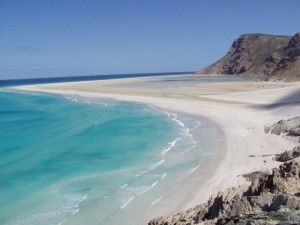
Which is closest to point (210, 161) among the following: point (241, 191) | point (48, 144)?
point (241, 191)

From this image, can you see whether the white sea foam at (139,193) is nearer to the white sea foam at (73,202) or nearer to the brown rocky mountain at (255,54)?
the white sea foam at (73,202)

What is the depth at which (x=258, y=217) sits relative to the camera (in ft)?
23.7

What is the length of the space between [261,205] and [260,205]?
0.07ft

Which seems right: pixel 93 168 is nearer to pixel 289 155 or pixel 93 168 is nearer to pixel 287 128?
pixel 289 155

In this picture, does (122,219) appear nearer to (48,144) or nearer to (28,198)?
(28,198)

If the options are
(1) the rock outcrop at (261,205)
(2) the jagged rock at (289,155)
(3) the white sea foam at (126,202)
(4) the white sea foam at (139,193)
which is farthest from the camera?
(2) the jagged rock at (289,155)

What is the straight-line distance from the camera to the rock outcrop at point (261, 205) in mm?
7180

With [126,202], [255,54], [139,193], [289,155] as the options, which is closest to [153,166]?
[139,193]

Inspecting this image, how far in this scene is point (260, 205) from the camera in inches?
317

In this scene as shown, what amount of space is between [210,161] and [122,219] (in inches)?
319

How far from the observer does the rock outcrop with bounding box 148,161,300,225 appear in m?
7.18

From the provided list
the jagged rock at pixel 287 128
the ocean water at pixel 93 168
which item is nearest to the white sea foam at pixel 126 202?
the ocean water at pixel 93 168

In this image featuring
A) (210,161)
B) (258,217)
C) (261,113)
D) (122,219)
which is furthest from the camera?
(261,113)

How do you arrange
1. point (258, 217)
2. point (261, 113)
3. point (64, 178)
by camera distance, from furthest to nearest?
point (261, 113), point (64, 178), point (258, 217)
